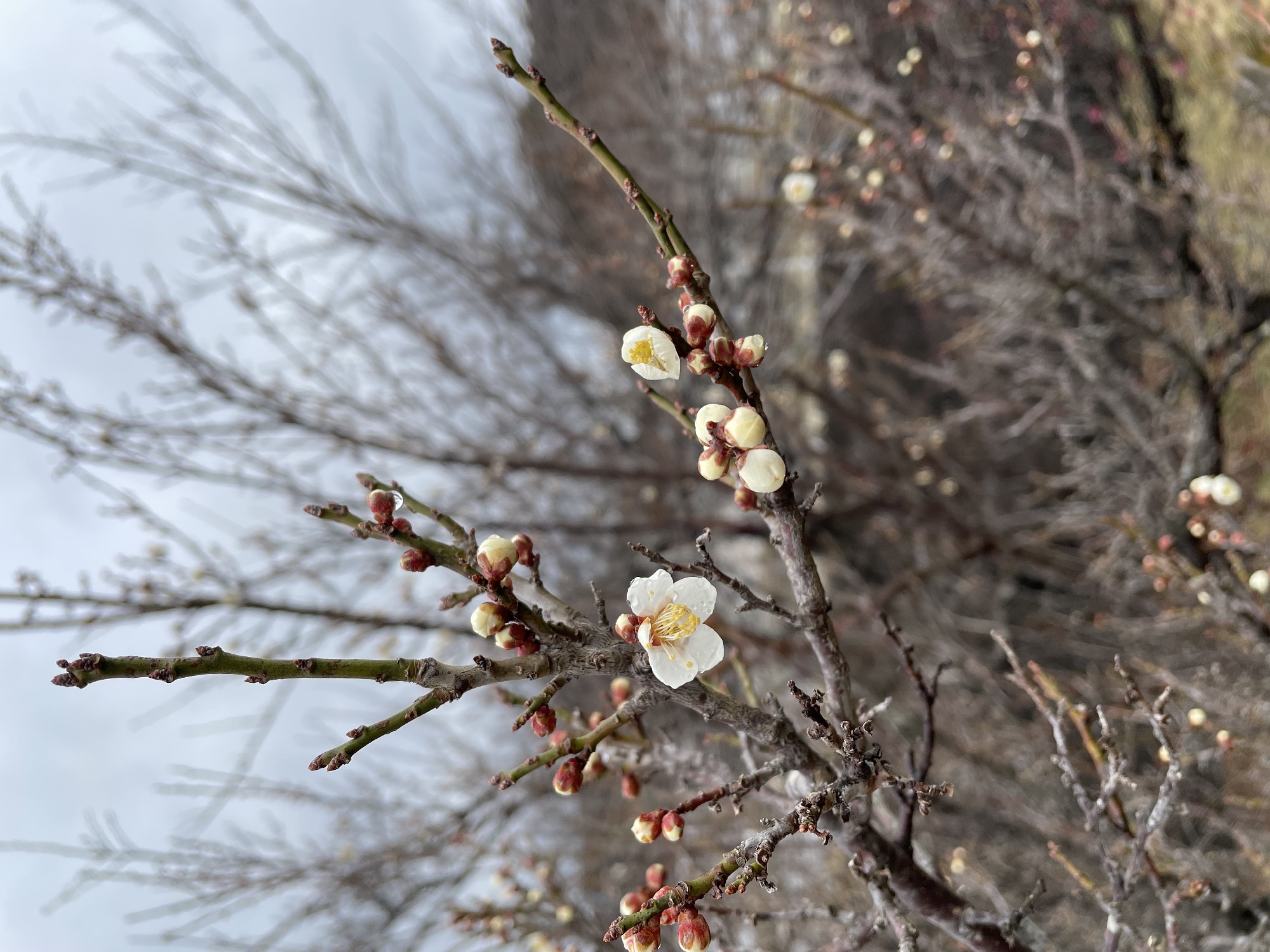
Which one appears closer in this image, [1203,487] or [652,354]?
[652,354]

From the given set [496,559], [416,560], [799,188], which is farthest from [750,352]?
[799,188]

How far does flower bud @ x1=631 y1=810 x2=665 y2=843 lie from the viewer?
41.9 inches

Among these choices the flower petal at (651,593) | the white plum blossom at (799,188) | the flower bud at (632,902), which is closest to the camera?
the flower petal at (651,593)

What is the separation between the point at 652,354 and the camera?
1.05m

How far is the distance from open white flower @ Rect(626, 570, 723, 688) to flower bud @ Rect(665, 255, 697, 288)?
0.42 metres

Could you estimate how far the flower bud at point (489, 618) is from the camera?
94 cm

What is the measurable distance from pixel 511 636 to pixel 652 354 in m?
0.45

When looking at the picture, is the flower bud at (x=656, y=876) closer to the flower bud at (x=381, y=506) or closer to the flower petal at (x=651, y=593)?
the flower petal at (x=651, y=593)

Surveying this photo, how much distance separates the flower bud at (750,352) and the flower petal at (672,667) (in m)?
0.39

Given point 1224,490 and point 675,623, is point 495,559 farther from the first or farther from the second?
point 1224,490

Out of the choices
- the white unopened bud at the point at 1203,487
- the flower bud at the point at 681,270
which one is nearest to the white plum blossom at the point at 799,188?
the white unopened bud at the point at 1203,487

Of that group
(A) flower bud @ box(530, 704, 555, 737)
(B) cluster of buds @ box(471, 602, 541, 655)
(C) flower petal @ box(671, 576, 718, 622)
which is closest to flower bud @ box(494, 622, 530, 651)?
(B) cluster of buds @ box(471, 602, 541, 655)

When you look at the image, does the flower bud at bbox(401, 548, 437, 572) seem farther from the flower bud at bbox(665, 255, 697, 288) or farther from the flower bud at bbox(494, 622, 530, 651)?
the flower bud at bbox(665, 255, 697, 288)

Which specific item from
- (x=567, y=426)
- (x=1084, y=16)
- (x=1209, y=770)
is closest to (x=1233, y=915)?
(x=1209, y=770)
